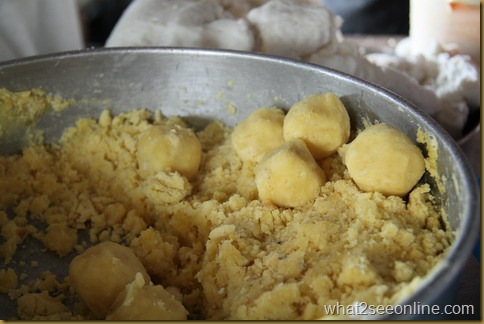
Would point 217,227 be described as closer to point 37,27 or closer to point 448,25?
point 37,27

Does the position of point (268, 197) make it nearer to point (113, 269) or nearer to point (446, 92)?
point (113, 269)

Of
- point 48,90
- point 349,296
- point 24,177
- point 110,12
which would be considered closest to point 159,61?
point 48,90

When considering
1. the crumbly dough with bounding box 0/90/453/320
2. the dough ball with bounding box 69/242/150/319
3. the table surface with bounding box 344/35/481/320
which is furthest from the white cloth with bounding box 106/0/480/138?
the dough ball with bounding box 69/242/150/319

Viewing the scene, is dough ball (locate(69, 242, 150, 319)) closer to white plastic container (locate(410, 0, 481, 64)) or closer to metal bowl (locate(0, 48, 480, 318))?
metal bowl (locate(0, 48, 480, 318))

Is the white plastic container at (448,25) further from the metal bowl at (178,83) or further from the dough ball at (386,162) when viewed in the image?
the dough ball at (386,162)

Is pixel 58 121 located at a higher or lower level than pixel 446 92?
higher
